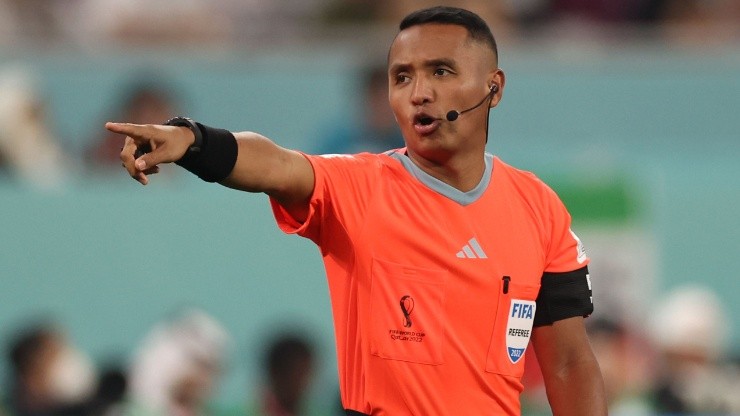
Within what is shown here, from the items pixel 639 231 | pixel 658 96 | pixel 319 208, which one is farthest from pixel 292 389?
pixel 319 208

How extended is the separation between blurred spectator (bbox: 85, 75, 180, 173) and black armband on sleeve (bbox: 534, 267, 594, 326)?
4.01 meters

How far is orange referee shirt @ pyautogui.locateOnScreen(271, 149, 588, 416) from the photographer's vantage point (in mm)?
4266

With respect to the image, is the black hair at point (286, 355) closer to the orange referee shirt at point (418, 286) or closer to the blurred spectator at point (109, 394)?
the blurred spectator at point (109, 394)

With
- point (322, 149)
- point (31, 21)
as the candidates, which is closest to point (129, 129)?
point (322, 149)

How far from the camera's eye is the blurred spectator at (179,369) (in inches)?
306

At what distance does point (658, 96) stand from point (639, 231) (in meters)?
0.97

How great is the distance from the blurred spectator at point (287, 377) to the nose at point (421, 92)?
363 centimetres

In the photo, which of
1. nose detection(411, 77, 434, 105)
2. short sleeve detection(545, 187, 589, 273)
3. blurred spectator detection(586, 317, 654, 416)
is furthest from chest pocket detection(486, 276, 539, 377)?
blurred spectator detection(586, 317, 654, 416)

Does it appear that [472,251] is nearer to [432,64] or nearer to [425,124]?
[425,124]

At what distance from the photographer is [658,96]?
9.45 metres

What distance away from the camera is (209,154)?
399cm

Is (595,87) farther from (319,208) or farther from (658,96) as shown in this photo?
(319,208)

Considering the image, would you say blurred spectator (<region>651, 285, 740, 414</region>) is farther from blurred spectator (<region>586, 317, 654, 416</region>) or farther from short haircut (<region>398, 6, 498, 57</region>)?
short haircut (<region>398, 6, 498, 57</region>)

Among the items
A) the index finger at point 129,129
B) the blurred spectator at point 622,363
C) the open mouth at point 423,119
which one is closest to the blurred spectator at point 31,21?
the blurred spectator at point 622,363
